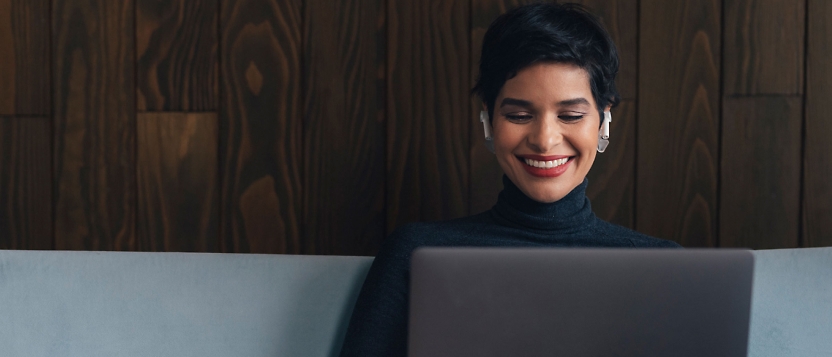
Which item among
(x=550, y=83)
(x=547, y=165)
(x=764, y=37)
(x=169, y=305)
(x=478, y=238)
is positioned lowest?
(x=169, y=305)

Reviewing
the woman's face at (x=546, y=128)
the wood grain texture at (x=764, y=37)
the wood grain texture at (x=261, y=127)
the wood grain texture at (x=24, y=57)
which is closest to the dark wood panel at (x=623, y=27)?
the wood grain texture at (x=764, y=37)

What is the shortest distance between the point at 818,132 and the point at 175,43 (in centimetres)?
130

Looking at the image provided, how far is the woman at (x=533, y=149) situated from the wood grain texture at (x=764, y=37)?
1.29ft

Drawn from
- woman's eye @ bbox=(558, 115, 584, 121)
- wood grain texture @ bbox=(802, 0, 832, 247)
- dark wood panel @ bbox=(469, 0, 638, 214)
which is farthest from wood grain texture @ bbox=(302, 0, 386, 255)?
wood grain texture @ bbox=(802, 0, 832, 247)

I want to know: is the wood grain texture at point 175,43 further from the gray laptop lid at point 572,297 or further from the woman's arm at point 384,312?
the gray laptop lid at point 572,297

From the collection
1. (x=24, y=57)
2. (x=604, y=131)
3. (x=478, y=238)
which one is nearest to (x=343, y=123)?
(x=478, y=238)

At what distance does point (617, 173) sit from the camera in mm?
1323

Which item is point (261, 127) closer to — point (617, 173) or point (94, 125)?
point (94, 125)

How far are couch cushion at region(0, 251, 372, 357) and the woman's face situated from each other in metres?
0.35

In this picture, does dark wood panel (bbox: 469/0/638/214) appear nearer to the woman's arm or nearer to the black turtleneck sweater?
the black turtleneck sweater

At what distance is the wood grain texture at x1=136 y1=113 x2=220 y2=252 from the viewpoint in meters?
1.30

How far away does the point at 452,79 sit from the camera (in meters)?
1.30

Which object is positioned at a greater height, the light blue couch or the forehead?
the forehead

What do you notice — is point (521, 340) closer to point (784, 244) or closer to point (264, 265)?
point (264, 265)
